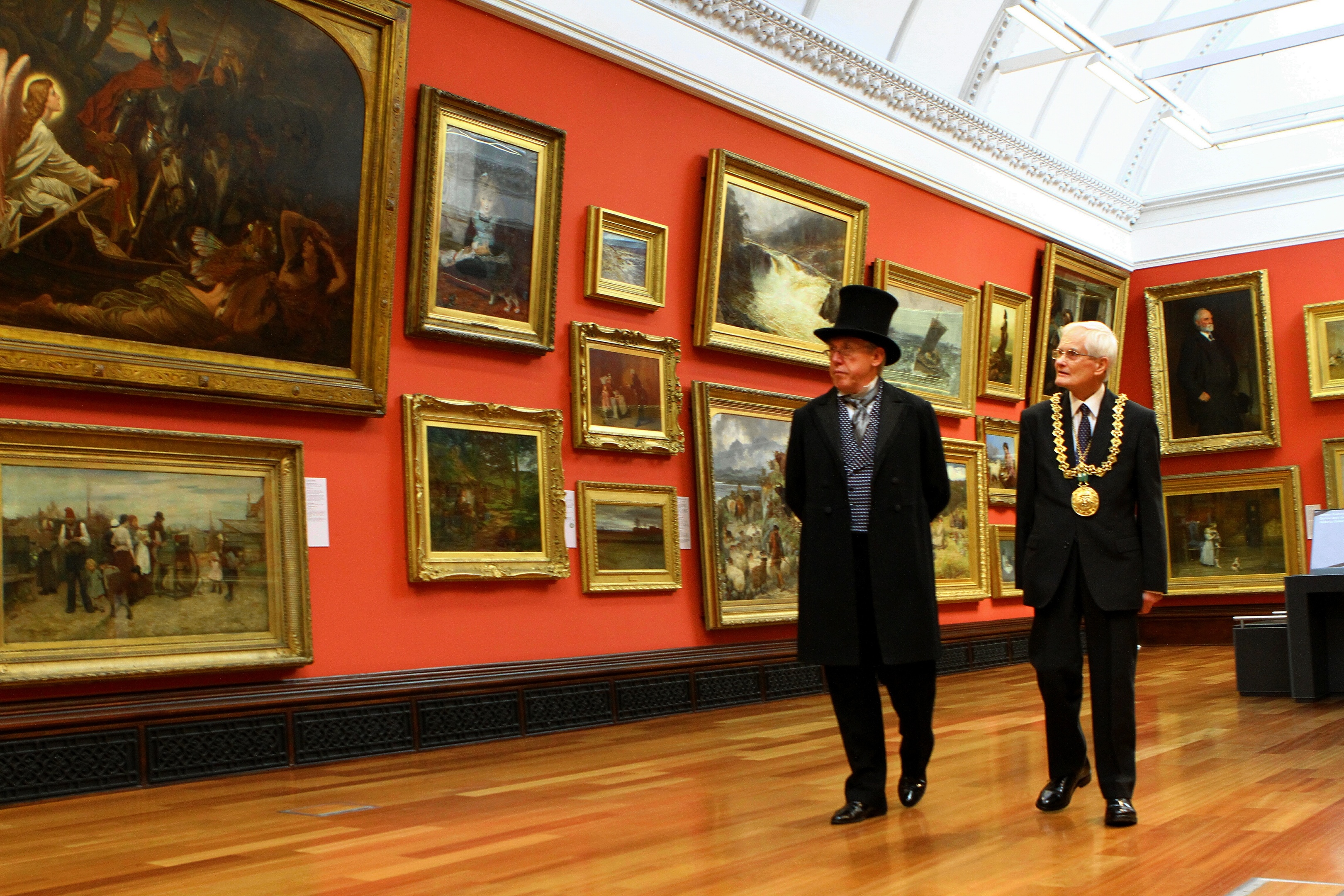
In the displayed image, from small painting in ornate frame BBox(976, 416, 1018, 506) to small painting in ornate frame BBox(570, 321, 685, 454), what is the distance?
603 cm

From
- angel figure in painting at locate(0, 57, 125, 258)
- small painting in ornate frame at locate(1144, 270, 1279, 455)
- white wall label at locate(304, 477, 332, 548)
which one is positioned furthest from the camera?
small painting in ornate frame at locate(1144, 270, 1279, 455)

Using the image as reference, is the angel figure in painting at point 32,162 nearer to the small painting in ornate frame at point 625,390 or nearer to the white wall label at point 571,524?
the small painting in ornate frame at point 625,390

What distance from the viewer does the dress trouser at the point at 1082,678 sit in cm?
532

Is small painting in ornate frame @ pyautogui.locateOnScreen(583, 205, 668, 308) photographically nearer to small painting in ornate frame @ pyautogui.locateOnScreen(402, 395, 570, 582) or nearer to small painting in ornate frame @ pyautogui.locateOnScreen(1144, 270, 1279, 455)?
small painting in ornate frame @ pyautogui.locateOnScreen(402, 395, 570, 582)

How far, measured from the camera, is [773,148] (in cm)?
1234

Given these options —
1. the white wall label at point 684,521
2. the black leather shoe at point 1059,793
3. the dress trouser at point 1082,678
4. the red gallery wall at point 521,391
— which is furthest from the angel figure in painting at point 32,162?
the black leather shoe at point 1059,793

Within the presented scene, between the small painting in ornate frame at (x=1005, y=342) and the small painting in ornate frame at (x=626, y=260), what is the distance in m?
6.12

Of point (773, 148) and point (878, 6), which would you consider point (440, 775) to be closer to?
point (773, 148)

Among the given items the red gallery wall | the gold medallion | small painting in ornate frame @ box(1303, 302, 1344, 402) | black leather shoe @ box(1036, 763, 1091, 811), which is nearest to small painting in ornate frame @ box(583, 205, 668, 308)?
the red gallery wall

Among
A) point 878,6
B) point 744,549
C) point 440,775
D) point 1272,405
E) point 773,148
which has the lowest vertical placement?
point 440,775

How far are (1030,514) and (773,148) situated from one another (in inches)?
292

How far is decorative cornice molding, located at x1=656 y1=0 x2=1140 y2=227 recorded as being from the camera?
11.5 m

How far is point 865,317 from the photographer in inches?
226

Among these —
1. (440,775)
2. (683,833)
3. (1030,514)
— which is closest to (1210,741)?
(1030,514)
